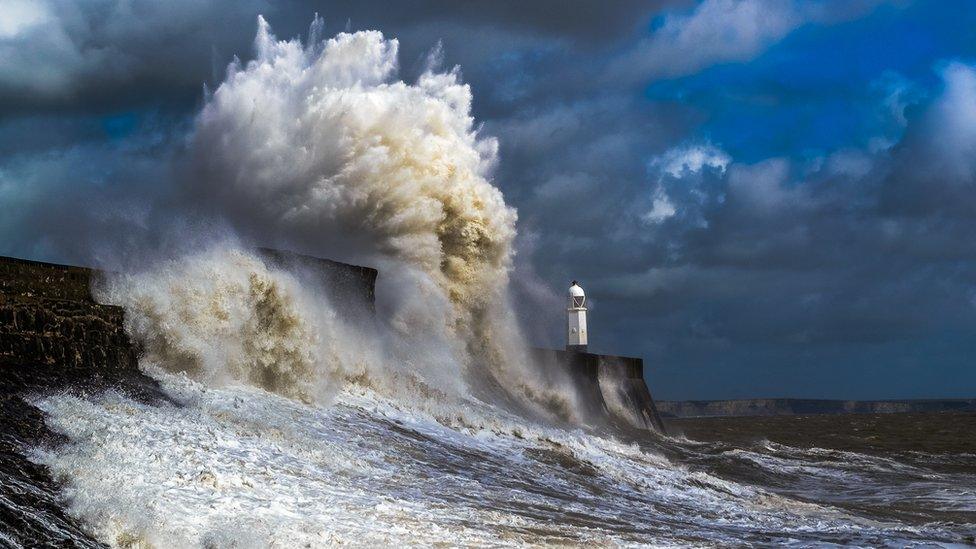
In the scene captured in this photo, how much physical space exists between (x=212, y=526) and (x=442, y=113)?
507 inches

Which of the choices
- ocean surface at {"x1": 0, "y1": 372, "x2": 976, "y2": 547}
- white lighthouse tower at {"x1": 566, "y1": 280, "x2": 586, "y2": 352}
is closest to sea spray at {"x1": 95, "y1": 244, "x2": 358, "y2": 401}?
ocean surface at {"x1": 0, "y1": 372, "x2": 976, "y2": 547}

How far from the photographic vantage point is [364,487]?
7.79 m

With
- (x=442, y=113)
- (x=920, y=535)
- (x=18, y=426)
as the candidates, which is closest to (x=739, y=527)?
(x=920, y=535)

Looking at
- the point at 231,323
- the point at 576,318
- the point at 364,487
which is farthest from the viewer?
the point at 576,318

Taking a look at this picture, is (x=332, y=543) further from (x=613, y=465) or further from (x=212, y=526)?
(x=613, y=465)

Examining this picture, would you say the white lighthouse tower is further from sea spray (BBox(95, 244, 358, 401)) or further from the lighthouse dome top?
sea spray (BBox(95, 244, 358, 401))

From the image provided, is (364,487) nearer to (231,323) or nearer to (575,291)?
(231,323)

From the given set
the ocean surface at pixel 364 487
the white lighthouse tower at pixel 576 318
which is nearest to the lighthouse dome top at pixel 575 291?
the white lighthouse tower at pixel 576 318

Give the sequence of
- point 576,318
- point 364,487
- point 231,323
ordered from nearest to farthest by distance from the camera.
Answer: point 364,487
point 231,323
point 576,318

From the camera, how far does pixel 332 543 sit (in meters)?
6.11

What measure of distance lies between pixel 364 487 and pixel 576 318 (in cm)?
2009

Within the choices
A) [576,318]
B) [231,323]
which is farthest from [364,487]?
[576,318]

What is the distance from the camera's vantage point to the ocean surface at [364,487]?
19.4 ft

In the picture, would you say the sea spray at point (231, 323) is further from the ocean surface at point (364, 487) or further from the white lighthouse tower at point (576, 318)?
the white lighthouse tower at point (576, 318)
